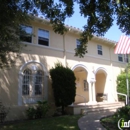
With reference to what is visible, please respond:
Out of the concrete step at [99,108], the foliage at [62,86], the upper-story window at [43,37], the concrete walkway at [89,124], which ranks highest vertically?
the upper-story window at [43,37]

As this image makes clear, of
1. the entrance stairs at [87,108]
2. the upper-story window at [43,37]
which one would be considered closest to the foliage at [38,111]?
the entrance stairs at [87,108]

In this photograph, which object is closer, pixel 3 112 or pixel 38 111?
pixel 3 112

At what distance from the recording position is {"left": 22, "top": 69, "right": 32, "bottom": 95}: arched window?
38.6 ft

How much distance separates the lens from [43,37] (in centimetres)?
1347

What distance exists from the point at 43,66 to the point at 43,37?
2.39 metres

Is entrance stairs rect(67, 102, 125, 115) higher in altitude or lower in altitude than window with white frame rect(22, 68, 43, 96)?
lower

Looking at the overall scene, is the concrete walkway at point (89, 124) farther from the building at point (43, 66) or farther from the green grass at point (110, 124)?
the building at point (43, 66)

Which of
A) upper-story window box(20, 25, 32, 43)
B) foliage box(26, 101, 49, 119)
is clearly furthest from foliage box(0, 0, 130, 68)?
foliage box(26, 101, 49, 119)

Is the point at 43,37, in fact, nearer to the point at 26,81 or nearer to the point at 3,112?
the point at 26,81

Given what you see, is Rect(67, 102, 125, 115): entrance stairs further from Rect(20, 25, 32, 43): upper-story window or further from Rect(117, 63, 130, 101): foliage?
Rect(20, 25, 32, 43): upper-story window

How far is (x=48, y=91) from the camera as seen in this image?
12750 mm

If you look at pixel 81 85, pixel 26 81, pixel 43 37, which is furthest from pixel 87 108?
pixel 43 37

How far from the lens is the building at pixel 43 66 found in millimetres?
11062

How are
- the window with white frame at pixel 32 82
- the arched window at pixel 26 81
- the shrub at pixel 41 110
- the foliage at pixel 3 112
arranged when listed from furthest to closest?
the window with white frame at pixel 32 82
the arched window at pixel 26 81
the shrub at pixel 41 110
the foliage at pixel 3 112
